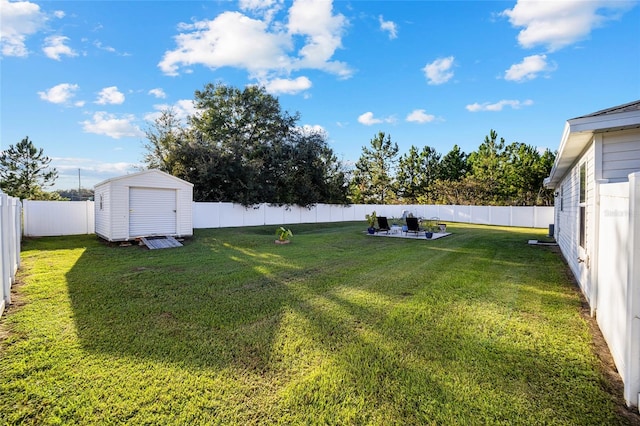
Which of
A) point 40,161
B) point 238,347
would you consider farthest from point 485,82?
point 40,161

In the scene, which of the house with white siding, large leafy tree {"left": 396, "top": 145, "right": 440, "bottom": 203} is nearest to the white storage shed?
the house with white siding

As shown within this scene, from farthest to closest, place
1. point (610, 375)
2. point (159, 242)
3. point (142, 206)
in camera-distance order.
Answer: point (142, 206)
point (159, 242)
point (610, 375)

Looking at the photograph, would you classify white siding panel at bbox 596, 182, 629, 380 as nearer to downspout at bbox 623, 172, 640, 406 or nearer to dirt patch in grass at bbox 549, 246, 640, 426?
dirt patch in grass at bbox 549, 246, 640, 426

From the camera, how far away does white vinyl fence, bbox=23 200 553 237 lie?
11.7 meters

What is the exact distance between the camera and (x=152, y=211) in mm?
10617

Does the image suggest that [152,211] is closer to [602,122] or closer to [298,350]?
[298,350]

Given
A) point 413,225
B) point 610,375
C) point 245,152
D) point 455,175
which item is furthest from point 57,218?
point 455,175

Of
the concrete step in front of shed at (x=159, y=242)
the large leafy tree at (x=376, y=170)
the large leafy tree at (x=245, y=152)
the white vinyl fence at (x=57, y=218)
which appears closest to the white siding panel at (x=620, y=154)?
the concrete step in front of shed at (x=159, y=242)

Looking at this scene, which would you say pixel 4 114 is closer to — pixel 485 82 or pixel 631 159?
pixel 631 159

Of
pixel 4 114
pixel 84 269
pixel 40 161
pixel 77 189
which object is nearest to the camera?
pixel 84 269

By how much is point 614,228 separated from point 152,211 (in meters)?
11.8

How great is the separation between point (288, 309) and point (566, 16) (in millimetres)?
10238

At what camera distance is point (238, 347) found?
2.95 metres

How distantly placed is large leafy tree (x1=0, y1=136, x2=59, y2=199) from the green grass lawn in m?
17.7
